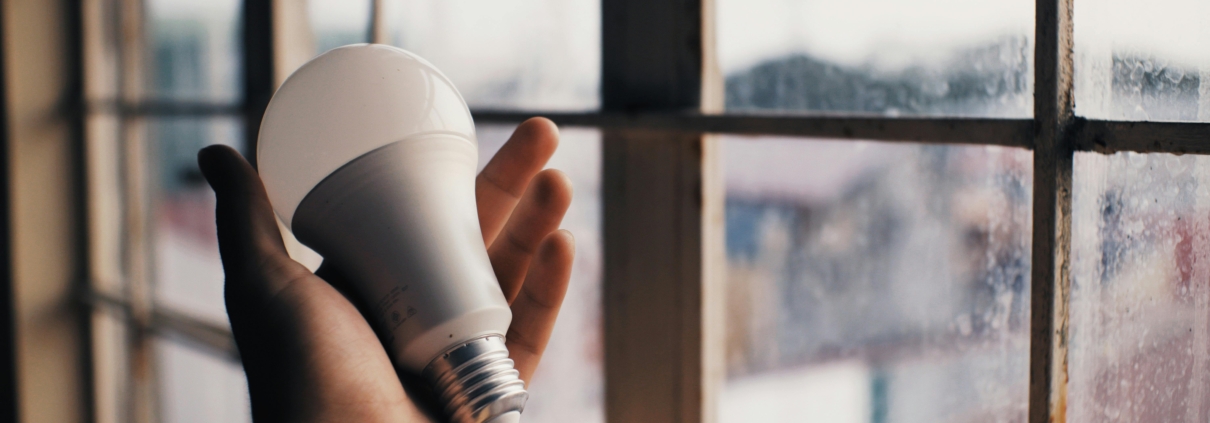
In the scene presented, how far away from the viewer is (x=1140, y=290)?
0.37 m

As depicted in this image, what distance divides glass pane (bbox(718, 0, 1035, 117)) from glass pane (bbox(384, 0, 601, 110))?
0.48ft

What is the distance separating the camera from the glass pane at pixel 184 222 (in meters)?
1.35

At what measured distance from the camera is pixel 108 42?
156cm

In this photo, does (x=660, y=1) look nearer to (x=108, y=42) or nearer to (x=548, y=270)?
(x=548, y=270)

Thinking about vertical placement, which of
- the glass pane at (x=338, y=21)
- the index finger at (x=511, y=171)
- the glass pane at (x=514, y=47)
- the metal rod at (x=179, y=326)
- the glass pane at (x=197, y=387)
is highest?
the glass pane at (x=338, y=21)

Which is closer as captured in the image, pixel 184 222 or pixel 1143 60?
pixel 1143 60

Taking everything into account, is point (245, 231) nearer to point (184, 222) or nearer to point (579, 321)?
point (579, 321)

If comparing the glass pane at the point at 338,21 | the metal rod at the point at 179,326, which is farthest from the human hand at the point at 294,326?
the metal rod at the point at 179,326

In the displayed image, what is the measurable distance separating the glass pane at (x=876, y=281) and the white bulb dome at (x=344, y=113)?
235 millimetres

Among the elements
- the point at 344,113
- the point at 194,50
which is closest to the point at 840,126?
the point at 344,113

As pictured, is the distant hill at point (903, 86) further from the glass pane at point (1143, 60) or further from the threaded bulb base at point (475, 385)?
the threaded bulb base at point (475, 385)

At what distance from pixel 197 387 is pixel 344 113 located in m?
1.22

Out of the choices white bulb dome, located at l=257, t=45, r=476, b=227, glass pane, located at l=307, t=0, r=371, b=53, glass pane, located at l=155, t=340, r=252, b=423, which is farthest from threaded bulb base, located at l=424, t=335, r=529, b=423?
glass pane, located at l=155, t=340, r=252, b=423

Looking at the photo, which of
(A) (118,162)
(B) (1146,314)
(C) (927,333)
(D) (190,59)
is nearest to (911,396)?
(C) (927,333)
